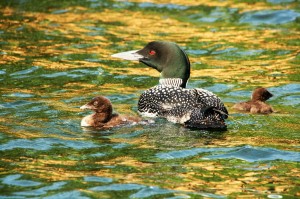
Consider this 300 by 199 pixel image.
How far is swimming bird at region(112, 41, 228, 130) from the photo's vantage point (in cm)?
913

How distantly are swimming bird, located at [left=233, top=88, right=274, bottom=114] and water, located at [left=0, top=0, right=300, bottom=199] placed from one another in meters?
0.14

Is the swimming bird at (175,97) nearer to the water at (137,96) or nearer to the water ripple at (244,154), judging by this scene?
the water at (137,96)

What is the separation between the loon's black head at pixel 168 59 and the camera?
1045cm

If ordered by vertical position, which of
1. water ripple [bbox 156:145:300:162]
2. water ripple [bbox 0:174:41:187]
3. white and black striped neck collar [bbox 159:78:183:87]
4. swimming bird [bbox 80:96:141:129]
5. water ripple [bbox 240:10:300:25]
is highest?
water ripple [bbox 240:10:300:25]

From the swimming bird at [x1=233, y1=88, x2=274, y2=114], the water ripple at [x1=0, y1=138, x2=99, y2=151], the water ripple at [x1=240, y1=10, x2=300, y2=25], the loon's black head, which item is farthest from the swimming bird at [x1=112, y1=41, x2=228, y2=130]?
the water ripple at [x1=240, y1=10, x2=300, y2=25]

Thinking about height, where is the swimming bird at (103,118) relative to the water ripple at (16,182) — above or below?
above

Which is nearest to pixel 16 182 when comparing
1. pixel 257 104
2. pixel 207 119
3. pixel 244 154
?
pixel 244 154

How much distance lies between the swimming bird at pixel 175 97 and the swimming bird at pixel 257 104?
2.52 ft

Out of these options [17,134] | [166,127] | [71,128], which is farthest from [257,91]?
[17,134]

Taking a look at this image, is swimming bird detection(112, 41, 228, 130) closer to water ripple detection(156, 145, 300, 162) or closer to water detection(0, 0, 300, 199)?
water detection(0, 0, 300, 199)

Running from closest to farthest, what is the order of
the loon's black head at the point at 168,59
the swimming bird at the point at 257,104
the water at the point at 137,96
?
the water at the point at 137,96
the swimming bird at the point at 257,104
the loon's black head at the point at 168,59

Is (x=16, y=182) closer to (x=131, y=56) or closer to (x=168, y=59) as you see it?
(x=168, y=59)

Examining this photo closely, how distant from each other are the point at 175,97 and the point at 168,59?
3.51 ft

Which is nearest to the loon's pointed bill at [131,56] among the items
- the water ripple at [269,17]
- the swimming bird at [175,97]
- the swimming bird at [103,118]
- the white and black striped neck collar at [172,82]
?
the swimming bird at [175,97]
